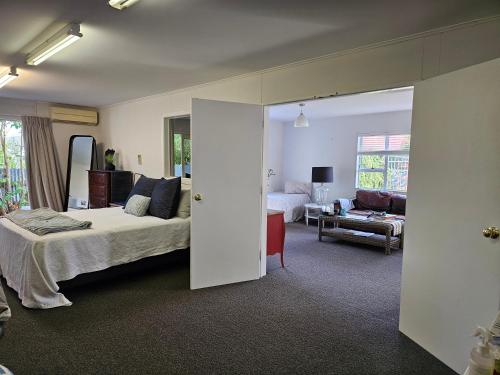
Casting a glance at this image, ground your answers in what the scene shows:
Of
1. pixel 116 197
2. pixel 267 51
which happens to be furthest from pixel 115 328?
pixel 116 197

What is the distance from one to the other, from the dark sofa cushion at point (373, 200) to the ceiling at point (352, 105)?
155cm

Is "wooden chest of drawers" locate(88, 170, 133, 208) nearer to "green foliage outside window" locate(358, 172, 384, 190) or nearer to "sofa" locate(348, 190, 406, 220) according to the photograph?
"sofa" locate(348, 190, 406, 220)

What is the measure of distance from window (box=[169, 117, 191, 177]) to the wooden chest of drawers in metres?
1.00

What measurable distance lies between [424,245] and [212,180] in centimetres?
193

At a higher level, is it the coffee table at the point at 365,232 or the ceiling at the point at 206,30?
the ceiling at the point at 206,30

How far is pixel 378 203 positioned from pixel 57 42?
533 cm

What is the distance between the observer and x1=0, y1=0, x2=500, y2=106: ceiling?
81.3 inches

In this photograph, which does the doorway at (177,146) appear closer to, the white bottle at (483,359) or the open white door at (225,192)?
the open white door at (225,192)

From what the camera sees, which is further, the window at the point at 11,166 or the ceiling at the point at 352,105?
the window at the point at 11,166

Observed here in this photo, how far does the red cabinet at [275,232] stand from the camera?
12.9 feet

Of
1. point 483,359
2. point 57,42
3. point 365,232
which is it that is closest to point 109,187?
point 57,42

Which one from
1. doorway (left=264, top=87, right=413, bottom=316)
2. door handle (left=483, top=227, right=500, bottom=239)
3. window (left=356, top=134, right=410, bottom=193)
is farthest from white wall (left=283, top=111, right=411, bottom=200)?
door handle (left=483, top=227, right=500, bottom=239)

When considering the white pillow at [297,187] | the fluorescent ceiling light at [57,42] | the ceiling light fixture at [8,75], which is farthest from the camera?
the white pillow at [297,187]

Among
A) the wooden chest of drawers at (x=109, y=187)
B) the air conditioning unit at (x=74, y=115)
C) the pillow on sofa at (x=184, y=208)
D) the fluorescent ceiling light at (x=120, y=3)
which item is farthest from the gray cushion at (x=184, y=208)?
the air conditioning unit at (x=74, y=115)
